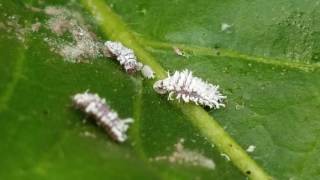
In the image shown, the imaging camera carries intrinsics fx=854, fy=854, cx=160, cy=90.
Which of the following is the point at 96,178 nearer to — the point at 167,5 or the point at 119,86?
the point at 119,86

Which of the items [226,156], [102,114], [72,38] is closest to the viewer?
[102,114]

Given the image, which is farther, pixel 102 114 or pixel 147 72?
pixel 147 72

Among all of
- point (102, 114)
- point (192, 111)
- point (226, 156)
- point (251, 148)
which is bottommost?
point (102, 114)

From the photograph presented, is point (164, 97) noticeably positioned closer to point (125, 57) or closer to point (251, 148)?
point (125, 57)

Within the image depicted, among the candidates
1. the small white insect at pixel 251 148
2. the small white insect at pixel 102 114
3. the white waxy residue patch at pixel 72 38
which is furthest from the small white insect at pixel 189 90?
the small white insect at pixel 102 114

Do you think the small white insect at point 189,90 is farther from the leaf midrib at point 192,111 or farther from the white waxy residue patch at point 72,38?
the white waxy residue patch at point 72,38

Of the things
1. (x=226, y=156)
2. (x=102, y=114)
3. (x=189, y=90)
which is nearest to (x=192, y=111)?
(x=189, y=90)

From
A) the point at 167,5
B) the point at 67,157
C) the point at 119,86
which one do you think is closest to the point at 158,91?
the point at 119,86
